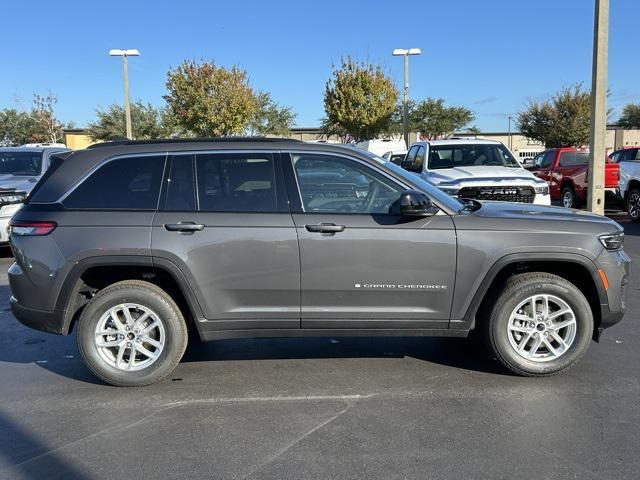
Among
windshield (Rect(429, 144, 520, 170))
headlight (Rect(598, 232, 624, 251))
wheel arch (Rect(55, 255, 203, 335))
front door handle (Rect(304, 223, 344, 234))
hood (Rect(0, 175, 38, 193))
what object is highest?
windshield (Rect(429, 144, 520, 170))

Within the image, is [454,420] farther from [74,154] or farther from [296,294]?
[74,154]

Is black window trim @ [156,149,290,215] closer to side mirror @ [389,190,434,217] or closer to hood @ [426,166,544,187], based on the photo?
side mirror @ [389,190,434,217]

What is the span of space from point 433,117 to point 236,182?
135ft

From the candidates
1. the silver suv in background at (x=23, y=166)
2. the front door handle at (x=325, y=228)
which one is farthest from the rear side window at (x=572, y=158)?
the front door handle at (x=325, y=228)

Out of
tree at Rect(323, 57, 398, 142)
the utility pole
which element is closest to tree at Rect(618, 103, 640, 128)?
tree at Rect(323, 57, 398, 142)

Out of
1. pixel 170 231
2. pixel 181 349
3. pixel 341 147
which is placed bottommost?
pixel 181 349

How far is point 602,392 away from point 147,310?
11.2 ft

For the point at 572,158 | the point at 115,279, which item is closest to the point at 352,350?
the point at 115,279

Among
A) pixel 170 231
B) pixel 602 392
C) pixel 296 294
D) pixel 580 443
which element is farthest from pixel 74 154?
pixel 602 392

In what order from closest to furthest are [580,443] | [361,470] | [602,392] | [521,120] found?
[361,470], [580,443], [602,392], [521,120]

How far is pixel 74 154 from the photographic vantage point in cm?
438

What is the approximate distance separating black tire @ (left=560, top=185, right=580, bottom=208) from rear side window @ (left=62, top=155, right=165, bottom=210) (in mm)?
13790

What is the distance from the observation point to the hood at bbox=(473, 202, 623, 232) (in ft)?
13.9

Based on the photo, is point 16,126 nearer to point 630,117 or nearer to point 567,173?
point 567,173
